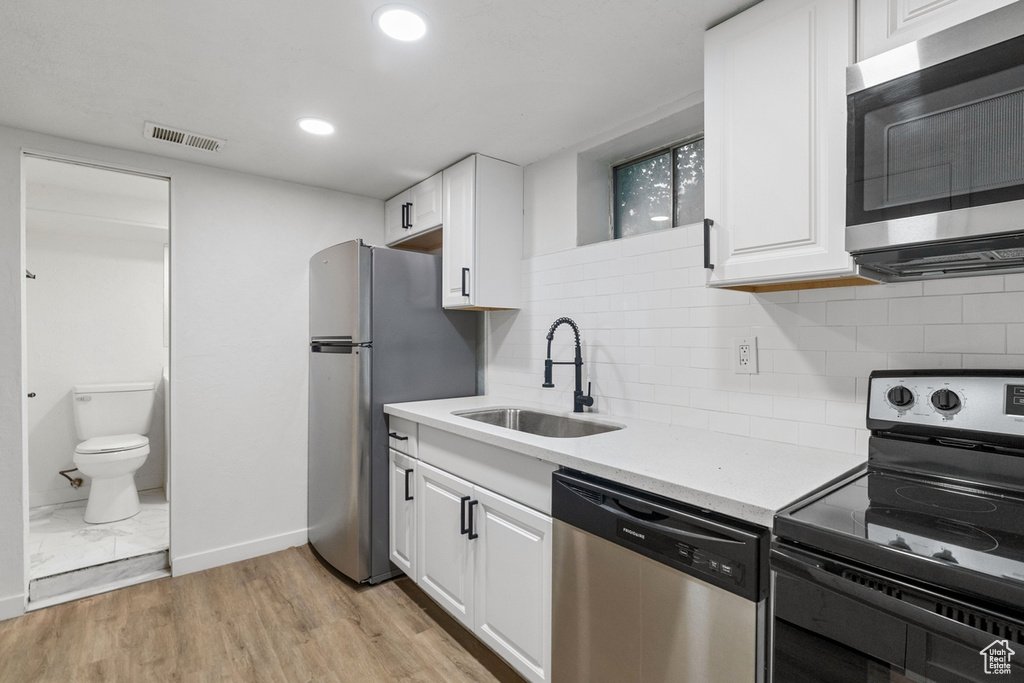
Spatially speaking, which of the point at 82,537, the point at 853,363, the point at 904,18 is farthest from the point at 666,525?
the point at 82,537

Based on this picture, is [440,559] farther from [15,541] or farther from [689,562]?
[15,541]

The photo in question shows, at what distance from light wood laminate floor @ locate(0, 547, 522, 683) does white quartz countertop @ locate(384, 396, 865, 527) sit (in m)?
0.88

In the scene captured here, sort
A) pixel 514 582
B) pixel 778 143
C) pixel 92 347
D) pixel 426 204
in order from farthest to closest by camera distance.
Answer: pixel 92 347
pixel 426 204
pixel 514 582
pixel 778 143

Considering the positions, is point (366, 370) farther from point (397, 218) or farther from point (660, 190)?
point (660, 190)

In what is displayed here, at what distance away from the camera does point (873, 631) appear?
81 centimetres

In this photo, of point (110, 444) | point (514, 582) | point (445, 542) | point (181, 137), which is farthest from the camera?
point (110, 444)

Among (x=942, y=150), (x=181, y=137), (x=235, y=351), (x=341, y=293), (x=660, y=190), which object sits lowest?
(x=235, y=351)

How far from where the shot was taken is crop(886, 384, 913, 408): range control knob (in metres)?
1.23

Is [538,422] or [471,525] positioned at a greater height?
[538,422]

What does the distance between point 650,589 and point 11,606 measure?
278cm

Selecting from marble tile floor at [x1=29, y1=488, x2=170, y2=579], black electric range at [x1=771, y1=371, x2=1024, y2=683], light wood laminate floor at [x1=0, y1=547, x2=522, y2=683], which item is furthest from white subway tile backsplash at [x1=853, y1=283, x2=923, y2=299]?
marble tile floor at [x1=29, y1=488, x2=170, y2=579]

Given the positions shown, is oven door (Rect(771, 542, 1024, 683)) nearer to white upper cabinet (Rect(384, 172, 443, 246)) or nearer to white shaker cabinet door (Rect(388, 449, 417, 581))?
white shaker cabinet door (Rect(388, 449, 417, 581))

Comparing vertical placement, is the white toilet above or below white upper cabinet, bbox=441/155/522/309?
below

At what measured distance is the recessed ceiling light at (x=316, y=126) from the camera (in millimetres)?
2109
